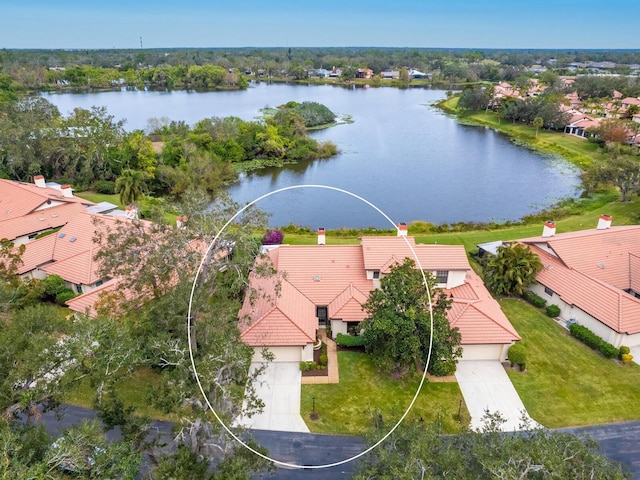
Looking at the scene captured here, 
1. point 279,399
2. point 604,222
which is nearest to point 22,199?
point 279,399

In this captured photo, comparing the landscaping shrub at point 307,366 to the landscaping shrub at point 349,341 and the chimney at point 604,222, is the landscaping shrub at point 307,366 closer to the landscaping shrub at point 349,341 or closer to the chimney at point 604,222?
the landscaping shrub at point 349,341

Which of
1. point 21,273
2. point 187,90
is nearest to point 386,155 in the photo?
point 21,273

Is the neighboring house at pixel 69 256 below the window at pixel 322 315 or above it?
above

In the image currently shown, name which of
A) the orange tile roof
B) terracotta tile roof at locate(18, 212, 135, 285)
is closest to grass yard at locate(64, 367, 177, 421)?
the orange tile roof

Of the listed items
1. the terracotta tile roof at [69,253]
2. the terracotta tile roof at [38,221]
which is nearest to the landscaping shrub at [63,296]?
the terracotta tile roof at [69,253]

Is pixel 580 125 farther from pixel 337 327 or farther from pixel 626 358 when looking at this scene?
pixel 337 327

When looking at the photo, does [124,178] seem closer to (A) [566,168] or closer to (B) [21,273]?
(B) [21,273]

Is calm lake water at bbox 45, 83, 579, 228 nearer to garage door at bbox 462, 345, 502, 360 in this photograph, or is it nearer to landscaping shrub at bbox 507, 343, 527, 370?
garage door at bbox 462, 345, 502, 360
